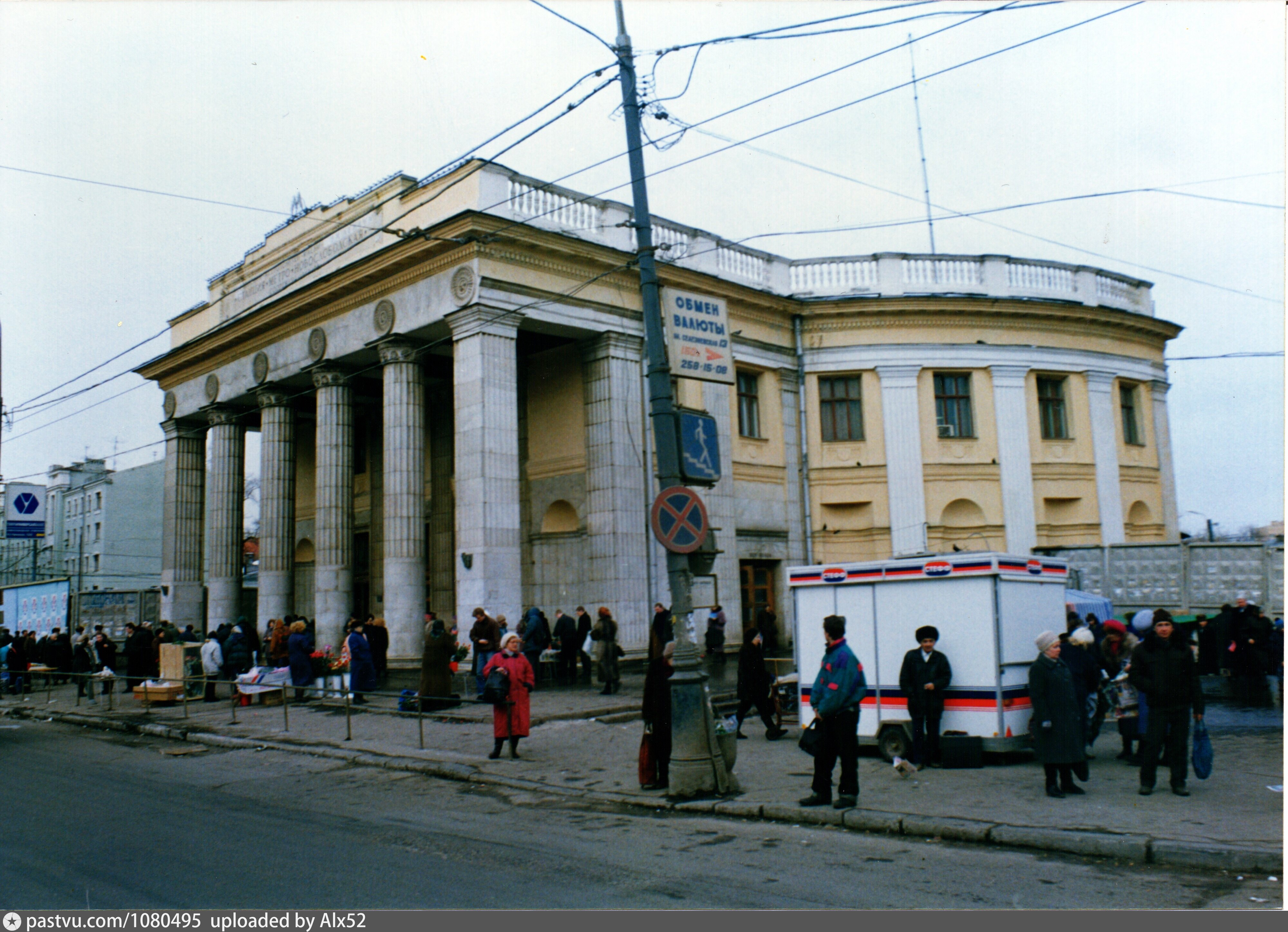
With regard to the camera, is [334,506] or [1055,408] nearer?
[334,506]

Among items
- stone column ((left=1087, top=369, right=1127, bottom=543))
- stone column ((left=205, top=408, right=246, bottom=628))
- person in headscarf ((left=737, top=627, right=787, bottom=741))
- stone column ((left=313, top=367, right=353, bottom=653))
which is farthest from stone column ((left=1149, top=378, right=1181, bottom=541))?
stone column ((left=205, top=408, right=246, bottom=628))

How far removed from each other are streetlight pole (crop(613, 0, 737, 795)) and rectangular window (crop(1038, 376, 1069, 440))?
23335mm

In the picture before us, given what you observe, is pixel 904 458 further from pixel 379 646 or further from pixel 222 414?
pixel 222 414

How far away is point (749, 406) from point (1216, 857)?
22102mm

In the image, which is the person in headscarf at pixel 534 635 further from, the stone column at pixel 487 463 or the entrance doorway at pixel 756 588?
the entrance doorway at pixel 756 588

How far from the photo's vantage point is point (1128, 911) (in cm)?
583

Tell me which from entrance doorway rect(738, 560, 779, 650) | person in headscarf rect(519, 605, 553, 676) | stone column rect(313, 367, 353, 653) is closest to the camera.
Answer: person in headscarf rect(519, 605, 553, 676)

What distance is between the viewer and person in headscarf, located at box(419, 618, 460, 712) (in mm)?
16828

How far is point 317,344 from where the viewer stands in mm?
26750

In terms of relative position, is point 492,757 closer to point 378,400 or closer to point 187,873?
point 187,873

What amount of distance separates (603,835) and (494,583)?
42.8 ft

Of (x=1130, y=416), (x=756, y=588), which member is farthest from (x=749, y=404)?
(x=1130, y=416)

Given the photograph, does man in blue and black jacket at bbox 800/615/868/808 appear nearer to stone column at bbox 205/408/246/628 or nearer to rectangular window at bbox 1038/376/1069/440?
rectangular window at bbox 1038/376/1069/440

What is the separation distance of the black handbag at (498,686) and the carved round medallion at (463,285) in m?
11.1
